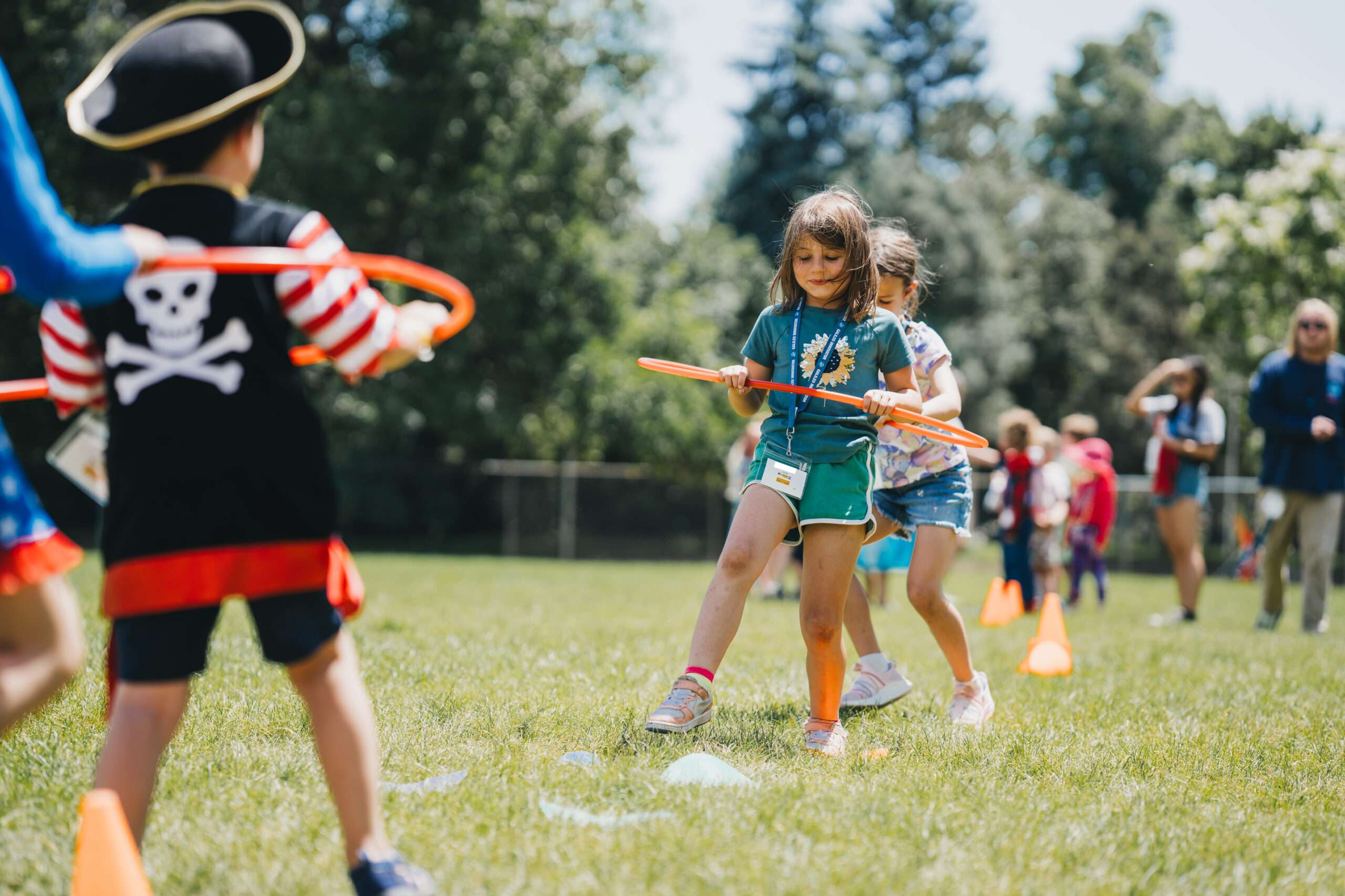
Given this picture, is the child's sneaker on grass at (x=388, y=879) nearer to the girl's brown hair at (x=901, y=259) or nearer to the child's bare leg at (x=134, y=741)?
the child's bare leg at (x=134, y=741)

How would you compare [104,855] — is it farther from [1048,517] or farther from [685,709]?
[1048,517]

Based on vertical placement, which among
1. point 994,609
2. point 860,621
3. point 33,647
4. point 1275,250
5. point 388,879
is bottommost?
point 994,609

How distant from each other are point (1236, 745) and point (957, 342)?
33.6m

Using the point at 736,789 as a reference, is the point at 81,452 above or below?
above

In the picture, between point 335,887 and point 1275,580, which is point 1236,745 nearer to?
point 335,887

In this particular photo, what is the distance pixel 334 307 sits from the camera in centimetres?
241

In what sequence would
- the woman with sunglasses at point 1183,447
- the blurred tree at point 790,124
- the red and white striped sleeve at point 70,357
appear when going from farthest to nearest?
the blurred tree at point 790,124
the woman with sunglasses at point 1183,447
the red and white striped sleeve at point 70,357

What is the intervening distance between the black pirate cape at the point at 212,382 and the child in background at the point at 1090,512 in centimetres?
1098

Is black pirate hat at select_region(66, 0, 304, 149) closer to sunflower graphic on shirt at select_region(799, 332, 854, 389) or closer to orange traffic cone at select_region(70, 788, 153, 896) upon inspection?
orange traffic cone at select_region(70, 788, 153, 896)

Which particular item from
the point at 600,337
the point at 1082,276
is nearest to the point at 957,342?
the point at 1082,276

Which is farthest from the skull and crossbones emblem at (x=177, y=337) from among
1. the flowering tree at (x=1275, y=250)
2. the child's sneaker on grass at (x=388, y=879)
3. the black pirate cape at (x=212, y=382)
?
the flowering tree at (x=1275, y=250)

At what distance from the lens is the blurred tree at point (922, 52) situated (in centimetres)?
4719

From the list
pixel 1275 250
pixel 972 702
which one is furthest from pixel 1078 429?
pixel 1275 250

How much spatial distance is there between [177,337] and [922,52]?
49.1 metres
